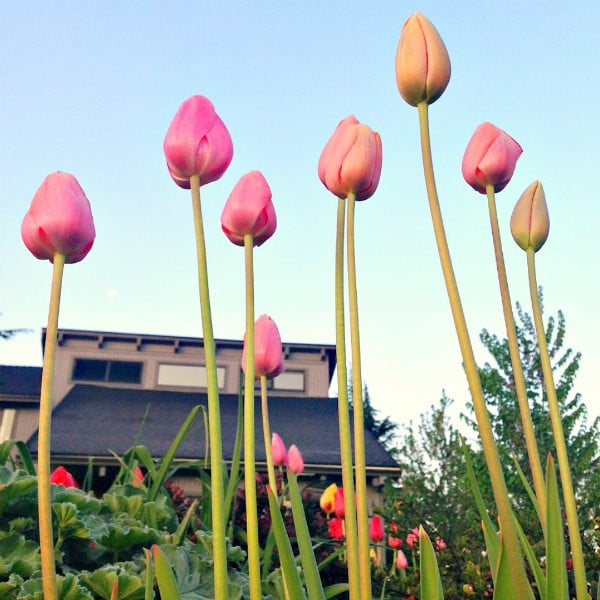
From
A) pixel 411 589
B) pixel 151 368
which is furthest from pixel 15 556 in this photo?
pixel 151 368

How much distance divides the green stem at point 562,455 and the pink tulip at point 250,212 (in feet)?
1.65

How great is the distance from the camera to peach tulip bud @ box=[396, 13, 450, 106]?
3.34 ft

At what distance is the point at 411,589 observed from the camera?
2.83m

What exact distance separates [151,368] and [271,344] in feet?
56.5

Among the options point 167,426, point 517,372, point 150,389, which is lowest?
point 517,372

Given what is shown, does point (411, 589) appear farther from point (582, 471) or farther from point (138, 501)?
point (582, 471)

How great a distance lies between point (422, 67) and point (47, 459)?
816 mm

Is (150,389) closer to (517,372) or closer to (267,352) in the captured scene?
(267,352)

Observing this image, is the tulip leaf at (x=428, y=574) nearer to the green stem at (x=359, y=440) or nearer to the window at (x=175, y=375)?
the green stem at (x=359, y=440)

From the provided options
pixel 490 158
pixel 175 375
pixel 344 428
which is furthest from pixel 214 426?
pixel 175 375

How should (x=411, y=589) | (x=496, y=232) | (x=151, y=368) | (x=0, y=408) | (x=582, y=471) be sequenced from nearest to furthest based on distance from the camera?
(x=496, y=232)
(x=411, y=589)
(x=582, y=471)
(x=0, y=408)
(x=151, y=368)

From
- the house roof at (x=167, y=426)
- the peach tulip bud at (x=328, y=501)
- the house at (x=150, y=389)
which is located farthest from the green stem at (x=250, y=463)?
the house at (x=150, y=389)

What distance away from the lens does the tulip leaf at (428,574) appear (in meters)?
0.93

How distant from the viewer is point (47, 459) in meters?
0.90
